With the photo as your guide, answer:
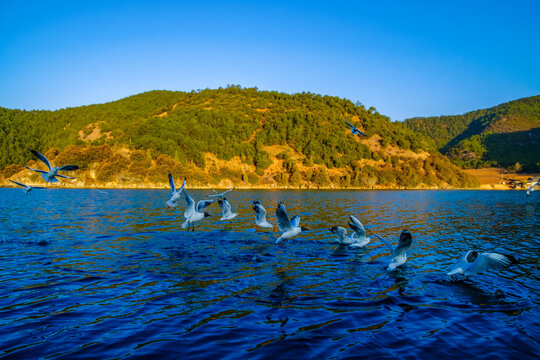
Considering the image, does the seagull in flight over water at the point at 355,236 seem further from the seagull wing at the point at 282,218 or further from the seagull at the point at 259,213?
the seagull at the point at 259,213

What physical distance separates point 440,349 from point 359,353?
62.0 inches

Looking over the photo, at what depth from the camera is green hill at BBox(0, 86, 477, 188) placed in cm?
9456

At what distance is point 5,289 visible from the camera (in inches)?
343

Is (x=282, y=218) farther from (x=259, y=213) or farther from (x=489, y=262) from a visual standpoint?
(x=489, y=262)

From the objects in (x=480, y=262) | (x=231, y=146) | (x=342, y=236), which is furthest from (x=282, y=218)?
(x=231, y=146)

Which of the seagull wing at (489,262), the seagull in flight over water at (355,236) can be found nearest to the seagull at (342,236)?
the seagull in flight over water at (355,236)

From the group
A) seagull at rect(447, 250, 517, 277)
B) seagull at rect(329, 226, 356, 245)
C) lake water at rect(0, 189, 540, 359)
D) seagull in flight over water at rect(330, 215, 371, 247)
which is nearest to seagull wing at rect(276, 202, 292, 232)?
lake water at rect(0, 189, 540, 359)

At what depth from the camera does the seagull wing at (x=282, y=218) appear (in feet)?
37.6

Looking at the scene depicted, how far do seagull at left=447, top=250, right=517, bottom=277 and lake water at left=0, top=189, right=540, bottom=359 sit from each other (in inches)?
22.9

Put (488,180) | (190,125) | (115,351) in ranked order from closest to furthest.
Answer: (115,351) < (190,125) < (488,180)

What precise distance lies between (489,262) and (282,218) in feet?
20.2

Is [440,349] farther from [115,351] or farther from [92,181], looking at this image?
[92,181]

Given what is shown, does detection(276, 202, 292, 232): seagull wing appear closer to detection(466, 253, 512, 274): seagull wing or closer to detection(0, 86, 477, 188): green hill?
detection(466, 253, 512, 274): seagull wing

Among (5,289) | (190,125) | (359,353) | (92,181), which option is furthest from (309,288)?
(190,125)
